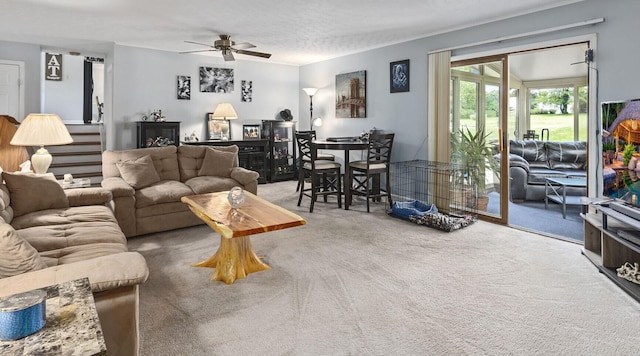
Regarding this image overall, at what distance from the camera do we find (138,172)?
13.8ft

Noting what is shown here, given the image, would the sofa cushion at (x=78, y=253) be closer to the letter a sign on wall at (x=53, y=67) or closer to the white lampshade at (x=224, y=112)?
the white lampshade at (x=224, y=112)

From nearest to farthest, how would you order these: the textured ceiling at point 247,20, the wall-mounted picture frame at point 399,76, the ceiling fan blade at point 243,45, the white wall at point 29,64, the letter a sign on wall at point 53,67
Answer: the textured ceiling at point 247,20 → the ceiling fan blade at point 243,45 → the wall-mounted picture frame at point 399,76 → the white wall at point 29,64 → the letter a sign on wall at point 53,67

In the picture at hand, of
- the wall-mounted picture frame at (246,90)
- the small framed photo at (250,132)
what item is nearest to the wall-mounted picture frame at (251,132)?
the small framed photo at (250,132)

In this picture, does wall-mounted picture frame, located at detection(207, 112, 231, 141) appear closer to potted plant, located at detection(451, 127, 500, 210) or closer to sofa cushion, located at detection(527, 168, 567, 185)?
potted plant, located at detection(451, 127, 500, 210)

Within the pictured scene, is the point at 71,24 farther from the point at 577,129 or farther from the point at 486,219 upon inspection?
the point at 577,129

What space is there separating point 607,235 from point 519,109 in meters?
2.93

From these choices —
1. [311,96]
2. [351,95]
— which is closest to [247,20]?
[351,95]

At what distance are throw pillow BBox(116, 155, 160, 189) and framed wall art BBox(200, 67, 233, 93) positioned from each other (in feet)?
9.11

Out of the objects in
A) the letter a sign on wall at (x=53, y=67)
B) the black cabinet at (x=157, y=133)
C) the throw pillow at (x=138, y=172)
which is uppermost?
the letter a sign on wall at (x=53, y=67)

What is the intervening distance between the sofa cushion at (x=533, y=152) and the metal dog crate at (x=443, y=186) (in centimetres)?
125

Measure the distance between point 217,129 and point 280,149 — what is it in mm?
1279

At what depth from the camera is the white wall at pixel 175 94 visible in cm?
595

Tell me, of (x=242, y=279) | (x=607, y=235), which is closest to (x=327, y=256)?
(x=242, y=279)

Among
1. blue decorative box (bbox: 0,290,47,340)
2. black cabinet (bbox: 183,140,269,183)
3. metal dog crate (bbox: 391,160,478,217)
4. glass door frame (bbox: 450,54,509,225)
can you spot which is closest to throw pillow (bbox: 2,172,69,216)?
blue decorative box (bbox: 0,290,47,340)
